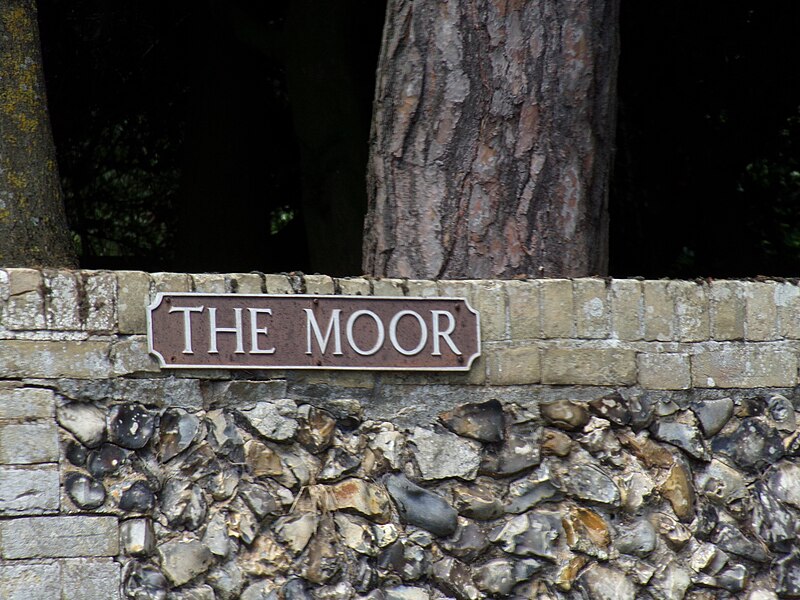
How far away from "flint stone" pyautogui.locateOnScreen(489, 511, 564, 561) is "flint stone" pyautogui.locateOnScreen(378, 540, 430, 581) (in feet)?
0.66

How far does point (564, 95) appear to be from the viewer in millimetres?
3791

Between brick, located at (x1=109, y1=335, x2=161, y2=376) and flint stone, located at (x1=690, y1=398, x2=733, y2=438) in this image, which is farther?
flint stone, located at (x1=690, y1=398, x2=733, y2=438)

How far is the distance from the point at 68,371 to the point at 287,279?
2.00 feet

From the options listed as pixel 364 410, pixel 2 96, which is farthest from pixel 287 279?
pixel 2 96

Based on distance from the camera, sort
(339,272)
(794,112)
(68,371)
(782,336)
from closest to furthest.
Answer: (68,371), (782,336), (339,272), (794,112)

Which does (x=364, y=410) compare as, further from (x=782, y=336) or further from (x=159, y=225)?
(x=159, y=225)

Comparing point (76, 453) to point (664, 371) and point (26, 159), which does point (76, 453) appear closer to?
point (26, 159)

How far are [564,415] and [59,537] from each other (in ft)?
4.55

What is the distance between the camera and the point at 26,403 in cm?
290

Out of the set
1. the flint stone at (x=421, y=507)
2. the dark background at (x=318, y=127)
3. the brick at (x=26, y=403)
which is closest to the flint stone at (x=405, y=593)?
the flint stone at (x=421, y=507)

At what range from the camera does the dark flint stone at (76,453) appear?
2926mm

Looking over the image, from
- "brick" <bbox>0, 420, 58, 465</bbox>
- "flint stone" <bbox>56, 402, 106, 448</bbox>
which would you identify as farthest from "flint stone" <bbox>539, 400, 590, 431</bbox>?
"brick" <bbox>0, 420, 58, 465</bbox>

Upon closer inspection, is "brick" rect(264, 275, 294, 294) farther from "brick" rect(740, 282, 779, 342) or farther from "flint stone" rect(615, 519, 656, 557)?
"brick" rect(740, 282, 779, 342)

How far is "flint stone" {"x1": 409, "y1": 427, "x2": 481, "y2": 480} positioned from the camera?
10.3ft
